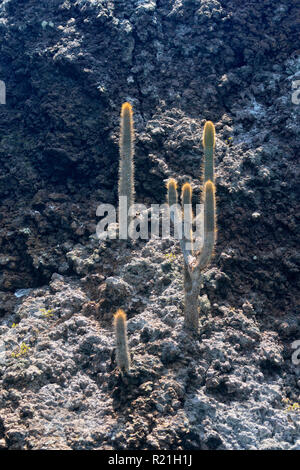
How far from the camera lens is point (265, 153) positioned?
22.4 feet

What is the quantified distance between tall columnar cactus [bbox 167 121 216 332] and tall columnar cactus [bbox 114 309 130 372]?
0.88m

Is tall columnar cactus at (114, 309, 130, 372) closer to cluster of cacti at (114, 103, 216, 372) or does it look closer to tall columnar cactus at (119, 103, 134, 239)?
cluster of cacti at (114, 103, 216, 372)

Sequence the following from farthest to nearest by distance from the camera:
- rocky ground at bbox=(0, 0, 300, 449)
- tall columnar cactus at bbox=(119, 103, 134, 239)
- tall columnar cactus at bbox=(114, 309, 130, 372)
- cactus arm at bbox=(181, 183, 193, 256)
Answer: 1. tall columnar cactus at bbox=(119, 103, 134, 239)
2. cactus arm at bbox=(181, 183, 193, 256)
3. rocky ground at bbox=(0, 0, 300, 449)
4. tall columnar cactus at bbox=(114, 309, 130, 372)

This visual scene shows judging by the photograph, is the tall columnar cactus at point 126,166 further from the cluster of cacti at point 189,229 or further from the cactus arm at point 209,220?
the cactus arm at point 209,220

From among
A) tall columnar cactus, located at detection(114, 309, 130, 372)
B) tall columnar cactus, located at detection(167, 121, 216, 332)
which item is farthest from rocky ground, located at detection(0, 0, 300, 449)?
tall columnar cactus, located at detection(167, 121, 216, 332)

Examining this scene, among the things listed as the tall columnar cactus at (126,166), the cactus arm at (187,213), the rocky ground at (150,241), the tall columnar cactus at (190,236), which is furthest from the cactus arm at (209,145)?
the rocky ground at (150,241)

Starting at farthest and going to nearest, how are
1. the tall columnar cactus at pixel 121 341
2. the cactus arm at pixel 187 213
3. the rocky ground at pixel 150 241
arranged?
the cactus arm at pixel 187 213
the rocky ground at pixel 150 241
the tall columnar cactus at pixel 121 341

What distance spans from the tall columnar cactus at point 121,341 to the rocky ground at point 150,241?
0.52 ft

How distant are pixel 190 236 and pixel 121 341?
135cm

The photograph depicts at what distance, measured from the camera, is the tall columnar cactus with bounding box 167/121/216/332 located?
4.81 meters

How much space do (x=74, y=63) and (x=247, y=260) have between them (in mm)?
4534

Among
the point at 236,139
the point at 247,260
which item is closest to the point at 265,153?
the point at 236,139

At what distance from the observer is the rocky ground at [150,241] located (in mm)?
4758

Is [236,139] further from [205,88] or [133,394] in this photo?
[133,394]
